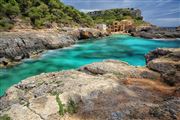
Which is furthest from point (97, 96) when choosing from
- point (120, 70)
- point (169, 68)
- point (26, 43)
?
point (26, 43)

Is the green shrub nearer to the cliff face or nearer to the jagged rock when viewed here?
the cliff face

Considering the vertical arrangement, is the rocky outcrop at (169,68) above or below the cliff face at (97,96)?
above

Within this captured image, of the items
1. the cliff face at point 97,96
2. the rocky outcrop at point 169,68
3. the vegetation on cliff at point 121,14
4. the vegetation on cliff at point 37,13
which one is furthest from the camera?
the vegetation on cliff at point 121,14

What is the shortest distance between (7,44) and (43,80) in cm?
2809

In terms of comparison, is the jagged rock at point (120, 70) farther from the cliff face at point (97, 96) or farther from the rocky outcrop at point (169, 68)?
the rocky outcrop at point (169, 68)

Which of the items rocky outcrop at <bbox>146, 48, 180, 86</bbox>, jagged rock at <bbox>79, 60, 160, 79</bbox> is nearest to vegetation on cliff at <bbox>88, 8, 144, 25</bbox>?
rocky outcrop at <bbox>146, 48, 180, 86</bbox>

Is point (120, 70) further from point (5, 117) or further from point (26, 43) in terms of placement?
point (26, 43)

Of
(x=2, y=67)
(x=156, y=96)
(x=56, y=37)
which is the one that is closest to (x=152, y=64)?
(x=156, y=96)

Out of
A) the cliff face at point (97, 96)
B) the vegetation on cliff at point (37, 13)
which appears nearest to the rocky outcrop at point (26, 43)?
the vegetation on cliff at point (37, 13)

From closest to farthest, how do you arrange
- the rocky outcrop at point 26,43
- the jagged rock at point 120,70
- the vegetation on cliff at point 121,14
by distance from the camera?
the jagged rock at point 120,70 < the rocky outcrop at point 26,43 < the vegetation on cliff at point 121,14

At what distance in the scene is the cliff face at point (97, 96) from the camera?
10.8 meters

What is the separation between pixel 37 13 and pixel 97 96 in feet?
180

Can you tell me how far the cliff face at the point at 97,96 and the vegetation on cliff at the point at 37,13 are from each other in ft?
128

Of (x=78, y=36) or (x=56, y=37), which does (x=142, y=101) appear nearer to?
(x=56, y=37)
